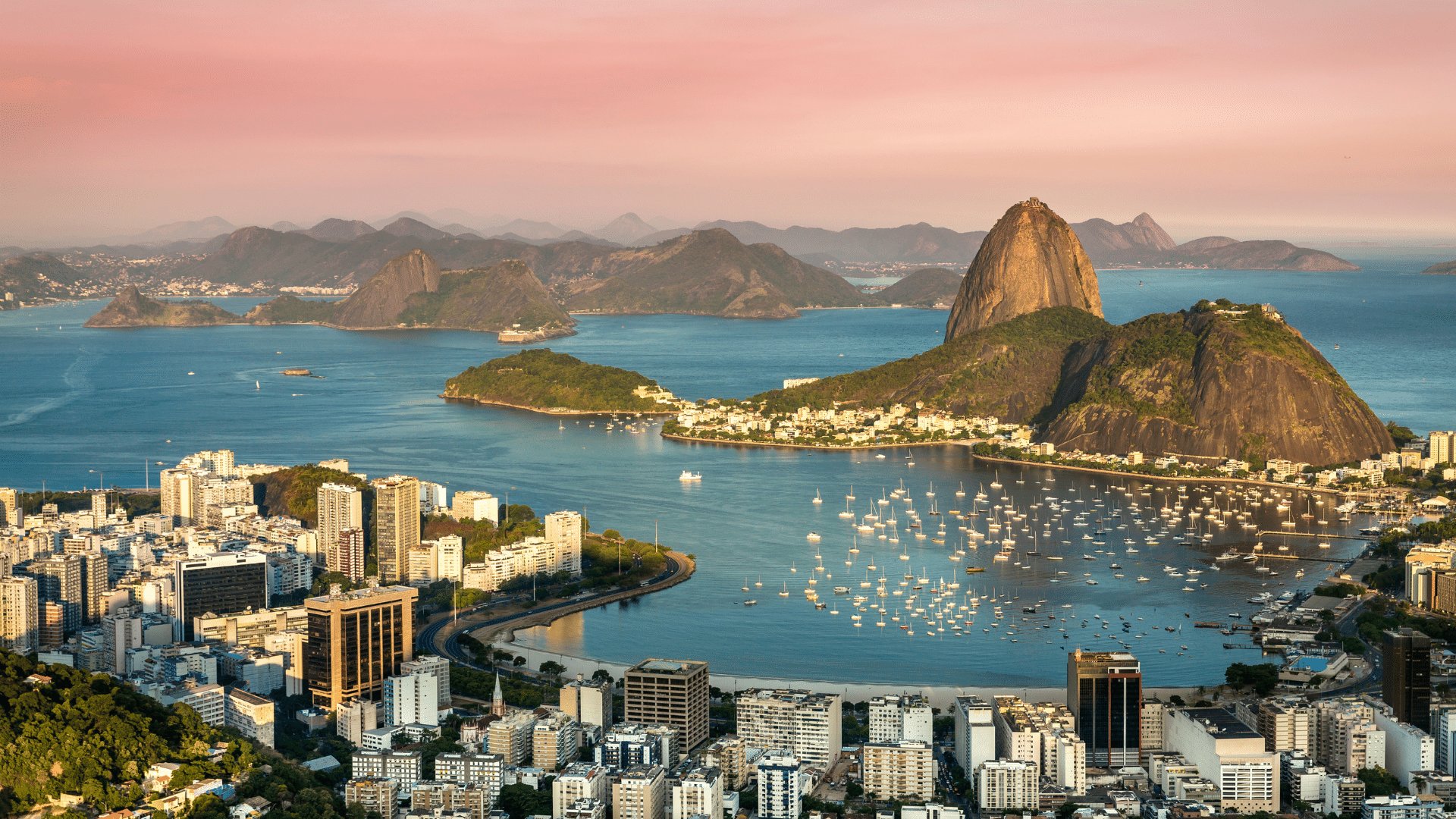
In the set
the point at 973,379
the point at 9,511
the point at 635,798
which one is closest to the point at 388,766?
the point at 635,798

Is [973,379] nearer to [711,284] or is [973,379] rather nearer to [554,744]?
[554,744]

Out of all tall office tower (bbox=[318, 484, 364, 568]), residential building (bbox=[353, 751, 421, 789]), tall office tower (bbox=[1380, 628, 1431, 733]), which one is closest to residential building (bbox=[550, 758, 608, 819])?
residential building (bbox=[353, 751, 421, 789])

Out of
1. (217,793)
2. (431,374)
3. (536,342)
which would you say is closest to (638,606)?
(217,793)

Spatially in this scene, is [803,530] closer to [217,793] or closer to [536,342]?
[217,793]

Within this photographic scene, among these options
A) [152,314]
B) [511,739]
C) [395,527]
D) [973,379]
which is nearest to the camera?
[511,739]

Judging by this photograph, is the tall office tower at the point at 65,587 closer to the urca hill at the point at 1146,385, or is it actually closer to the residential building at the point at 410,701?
the residential building at the point at 410,701

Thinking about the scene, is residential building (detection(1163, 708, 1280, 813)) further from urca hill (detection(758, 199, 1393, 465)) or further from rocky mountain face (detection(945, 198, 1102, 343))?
rocky mountain face (detection(945, 198, 1102, 343))
